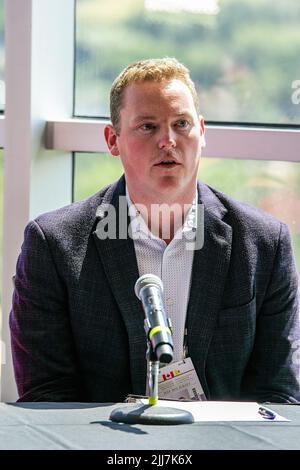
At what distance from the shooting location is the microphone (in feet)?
5.68

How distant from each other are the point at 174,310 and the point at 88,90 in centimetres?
132

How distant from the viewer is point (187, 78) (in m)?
2.65

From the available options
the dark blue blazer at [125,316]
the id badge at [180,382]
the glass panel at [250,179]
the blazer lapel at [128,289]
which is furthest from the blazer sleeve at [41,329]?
the glass panel at [250,179]

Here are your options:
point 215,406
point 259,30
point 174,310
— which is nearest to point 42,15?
point 259,30

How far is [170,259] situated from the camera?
2.59m

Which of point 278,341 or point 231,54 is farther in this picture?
point 231,54

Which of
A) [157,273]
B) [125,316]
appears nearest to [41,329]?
[125,316]

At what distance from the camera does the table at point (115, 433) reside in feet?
5.38

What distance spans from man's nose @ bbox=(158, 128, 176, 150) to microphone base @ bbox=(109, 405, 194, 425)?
0.89 meters

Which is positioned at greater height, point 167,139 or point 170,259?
point 167,139

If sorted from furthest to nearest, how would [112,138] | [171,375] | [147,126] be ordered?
[112,138]
[147,126]
[171,375]

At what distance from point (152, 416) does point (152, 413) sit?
0.06ft

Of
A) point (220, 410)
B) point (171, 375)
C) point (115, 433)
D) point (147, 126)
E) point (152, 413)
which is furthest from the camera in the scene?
point (147, 126)

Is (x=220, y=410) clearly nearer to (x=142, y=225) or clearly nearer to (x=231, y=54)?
(x=142, y=225)
